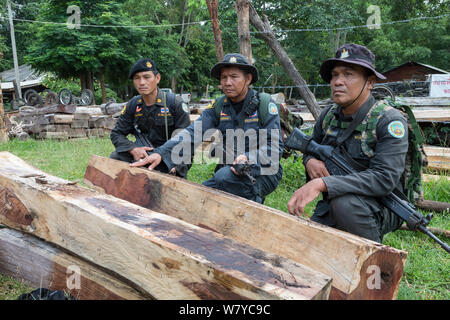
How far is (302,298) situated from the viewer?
47.9 inches

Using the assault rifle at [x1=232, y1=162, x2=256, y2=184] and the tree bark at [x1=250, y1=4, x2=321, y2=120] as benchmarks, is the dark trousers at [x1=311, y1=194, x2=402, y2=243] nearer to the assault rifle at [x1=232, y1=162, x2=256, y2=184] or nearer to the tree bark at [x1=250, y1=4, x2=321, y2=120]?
the assault rifle at [x1=232, y1=162, x2=256, y2=184]

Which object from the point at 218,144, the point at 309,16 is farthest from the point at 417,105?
the point at 309,16

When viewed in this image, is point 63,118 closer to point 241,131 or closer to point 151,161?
point 151,161

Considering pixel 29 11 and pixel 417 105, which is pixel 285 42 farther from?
pixel 29 11

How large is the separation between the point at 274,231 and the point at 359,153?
2.66 feet

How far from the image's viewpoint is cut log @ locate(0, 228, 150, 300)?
177 centimetres

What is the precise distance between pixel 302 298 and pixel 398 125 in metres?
1.34

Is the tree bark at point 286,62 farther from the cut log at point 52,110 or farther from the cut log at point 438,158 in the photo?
the cut log at point 52,110

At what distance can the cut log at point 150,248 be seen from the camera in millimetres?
1311

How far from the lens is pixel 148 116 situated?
12.5ft

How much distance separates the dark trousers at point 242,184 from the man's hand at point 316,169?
574mm

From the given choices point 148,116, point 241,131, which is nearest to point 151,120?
point 148,116

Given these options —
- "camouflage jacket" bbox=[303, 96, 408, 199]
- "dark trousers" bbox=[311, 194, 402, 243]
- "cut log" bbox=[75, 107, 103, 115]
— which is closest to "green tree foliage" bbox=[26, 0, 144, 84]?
"cut log" bbox=[75, 107, 103, 115]

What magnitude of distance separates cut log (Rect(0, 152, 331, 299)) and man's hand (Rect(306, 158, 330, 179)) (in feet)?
3.37
